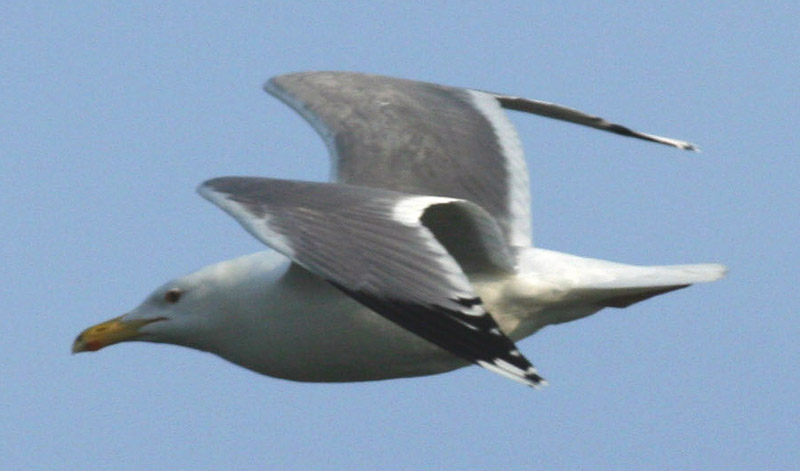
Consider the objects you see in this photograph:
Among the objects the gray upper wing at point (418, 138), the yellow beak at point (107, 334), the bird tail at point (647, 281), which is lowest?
the yellow beak at point (107, 334)

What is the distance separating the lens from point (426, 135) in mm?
9070

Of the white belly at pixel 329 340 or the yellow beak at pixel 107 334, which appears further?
the yellow beak at pixel 107 334

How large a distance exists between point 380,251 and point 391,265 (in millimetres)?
96

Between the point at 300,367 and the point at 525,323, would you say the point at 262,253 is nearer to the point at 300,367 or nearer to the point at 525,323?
the point at 300,367

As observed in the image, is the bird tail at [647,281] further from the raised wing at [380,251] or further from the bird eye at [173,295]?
the bird eye at [173,295]

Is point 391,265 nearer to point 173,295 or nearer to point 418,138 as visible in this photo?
point 173,295

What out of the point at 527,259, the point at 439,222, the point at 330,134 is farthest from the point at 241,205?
the point at 330,134

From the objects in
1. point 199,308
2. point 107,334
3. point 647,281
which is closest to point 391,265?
point 647,281

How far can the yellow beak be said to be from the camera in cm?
835

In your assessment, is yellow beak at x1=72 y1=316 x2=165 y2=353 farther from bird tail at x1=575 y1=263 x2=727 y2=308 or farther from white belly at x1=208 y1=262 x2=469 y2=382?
bird tail at x1=575 y1=263 x2=727 y2=308

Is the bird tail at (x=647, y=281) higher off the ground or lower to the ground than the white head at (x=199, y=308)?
higher

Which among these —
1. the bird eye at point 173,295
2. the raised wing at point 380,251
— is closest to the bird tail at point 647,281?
the raised wing at point 380,251

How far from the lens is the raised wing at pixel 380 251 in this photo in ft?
21.0

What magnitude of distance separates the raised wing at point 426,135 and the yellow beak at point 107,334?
1120mm
